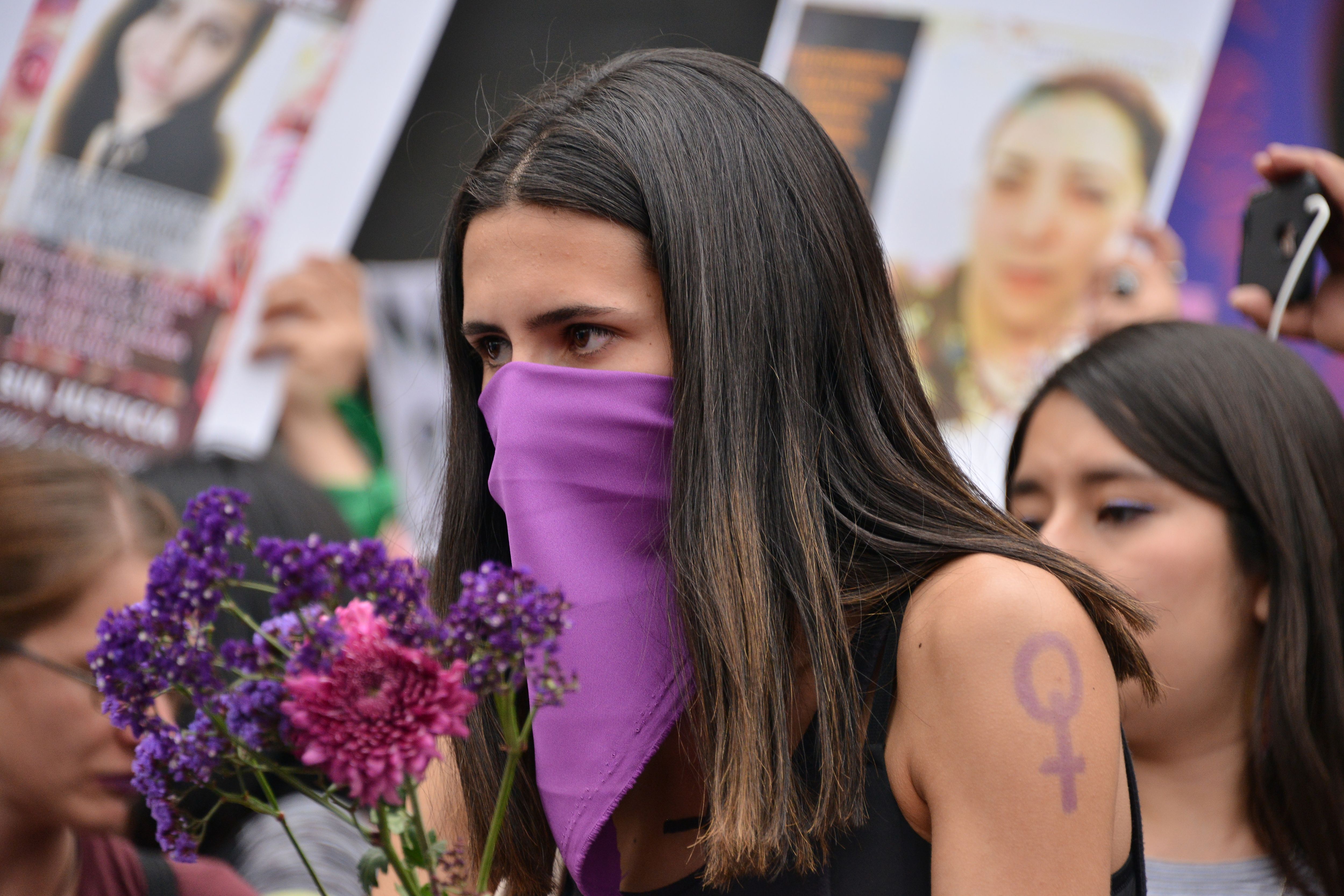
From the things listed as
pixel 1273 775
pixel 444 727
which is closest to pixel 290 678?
pixel 444 727

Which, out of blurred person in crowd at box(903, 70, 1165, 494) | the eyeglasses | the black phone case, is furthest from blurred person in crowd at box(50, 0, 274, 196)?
the black phone case

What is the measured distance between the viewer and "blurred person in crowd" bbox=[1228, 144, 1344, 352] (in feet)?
7.12

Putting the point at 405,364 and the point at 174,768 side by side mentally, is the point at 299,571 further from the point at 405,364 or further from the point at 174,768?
the point at 405,364

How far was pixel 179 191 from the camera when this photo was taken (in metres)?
3.35

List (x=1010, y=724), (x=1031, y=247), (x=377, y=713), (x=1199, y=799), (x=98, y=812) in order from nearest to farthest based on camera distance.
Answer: (x=377, y=713) → (x=1010, y=724) → (x=98, y=812) → (x=1199, y=799) → (x=1031, y=247)

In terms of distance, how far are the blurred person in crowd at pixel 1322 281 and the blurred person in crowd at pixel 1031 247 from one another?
800mm

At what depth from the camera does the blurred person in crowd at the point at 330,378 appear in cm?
334

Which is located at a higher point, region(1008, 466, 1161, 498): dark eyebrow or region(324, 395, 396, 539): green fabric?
region(1008, 466, 1161, 498): dark eyebrow

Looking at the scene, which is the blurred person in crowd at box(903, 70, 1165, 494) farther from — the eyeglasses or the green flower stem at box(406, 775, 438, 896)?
the green flower stem at box(406, 775, 438, 896)

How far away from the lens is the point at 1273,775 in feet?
6.97

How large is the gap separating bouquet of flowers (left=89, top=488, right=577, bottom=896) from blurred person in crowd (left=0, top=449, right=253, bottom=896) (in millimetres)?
1039

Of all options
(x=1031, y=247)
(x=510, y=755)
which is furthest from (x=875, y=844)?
(x=1031, y=247)

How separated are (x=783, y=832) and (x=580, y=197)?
27.3 inches

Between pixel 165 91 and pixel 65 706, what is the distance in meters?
2.02
